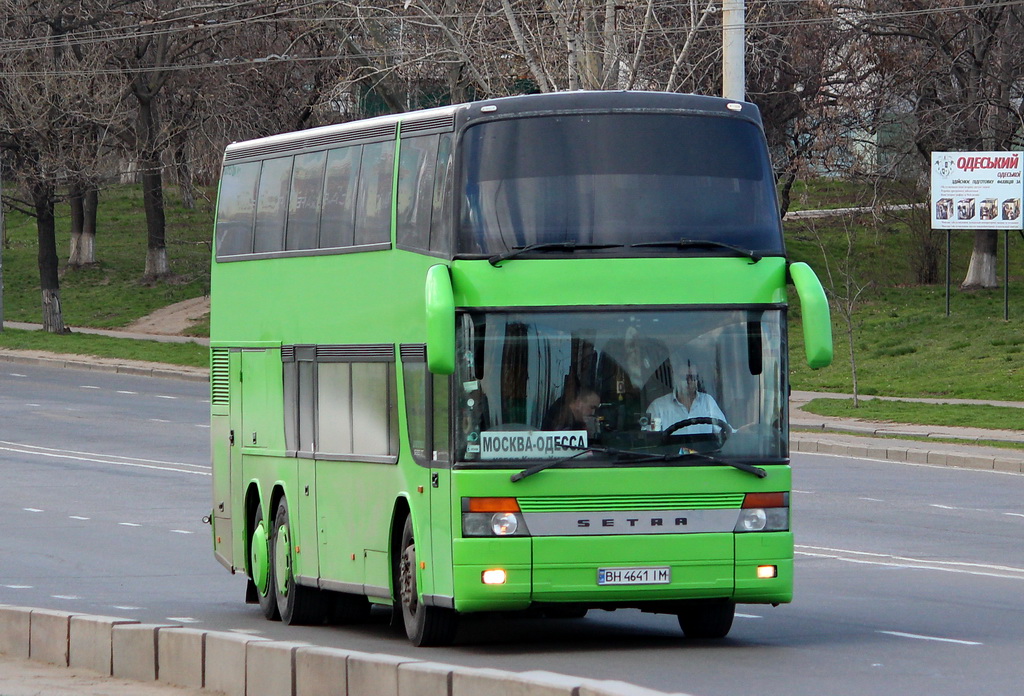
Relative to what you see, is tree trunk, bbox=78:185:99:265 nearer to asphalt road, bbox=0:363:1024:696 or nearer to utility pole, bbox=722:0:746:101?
asphalt road, bbox=0:363:1024:696

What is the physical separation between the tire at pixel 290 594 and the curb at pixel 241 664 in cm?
255

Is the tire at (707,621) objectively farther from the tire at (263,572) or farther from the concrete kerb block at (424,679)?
the concrete kerb block at (424,679)

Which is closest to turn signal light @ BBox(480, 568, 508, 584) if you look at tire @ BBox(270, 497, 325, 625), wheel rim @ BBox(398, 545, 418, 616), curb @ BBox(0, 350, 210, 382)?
wheel rim @ BBox(398, 545, 418, 616)

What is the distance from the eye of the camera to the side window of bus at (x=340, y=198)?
12164 millimetres

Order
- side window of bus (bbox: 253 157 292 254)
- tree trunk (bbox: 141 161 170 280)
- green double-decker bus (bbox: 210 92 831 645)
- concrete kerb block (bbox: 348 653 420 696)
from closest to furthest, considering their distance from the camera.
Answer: concrete kerb block (bbox: 348 653 420 696)
green double-decker bus (bbox: 210 92 831 645)
side window of bus (bbox: 253 157 292 254)
tree trunk (bbox: 141 161 170 280)

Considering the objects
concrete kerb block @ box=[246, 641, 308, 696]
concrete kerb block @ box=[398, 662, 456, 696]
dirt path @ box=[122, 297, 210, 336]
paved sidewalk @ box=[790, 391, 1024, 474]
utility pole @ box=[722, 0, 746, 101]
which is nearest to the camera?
concrete kerb block @ box=[398, 662, 456, 696]

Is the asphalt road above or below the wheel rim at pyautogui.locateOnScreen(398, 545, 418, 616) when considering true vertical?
below

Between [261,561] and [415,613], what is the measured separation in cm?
294

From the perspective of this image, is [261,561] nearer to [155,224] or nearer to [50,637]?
[50,637]

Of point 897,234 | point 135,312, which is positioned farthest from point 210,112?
point 897,234

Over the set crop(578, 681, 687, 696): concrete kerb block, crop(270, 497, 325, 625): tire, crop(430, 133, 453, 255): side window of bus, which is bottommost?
crop(270, 497, 325, 625): tire

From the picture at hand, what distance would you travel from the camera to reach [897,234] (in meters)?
53.6

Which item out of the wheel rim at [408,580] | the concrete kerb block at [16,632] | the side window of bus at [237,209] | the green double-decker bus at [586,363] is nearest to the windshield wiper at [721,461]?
the green double-decker bus at [586,363]

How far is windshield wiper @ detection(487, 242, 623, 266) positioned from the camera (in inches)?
407
